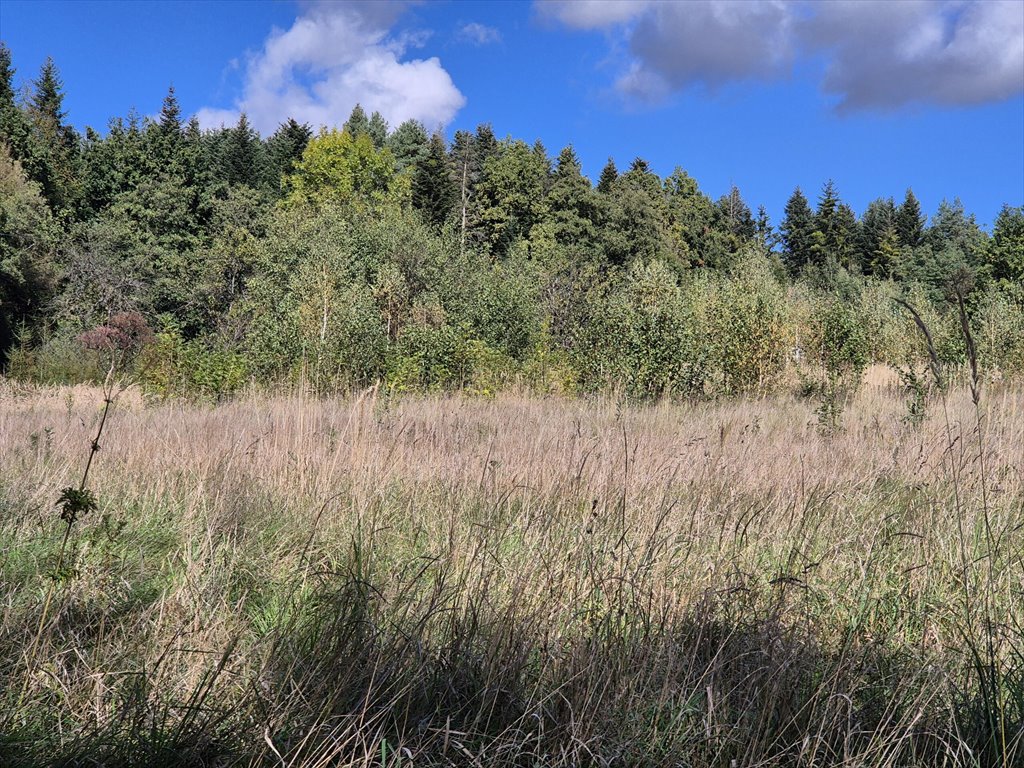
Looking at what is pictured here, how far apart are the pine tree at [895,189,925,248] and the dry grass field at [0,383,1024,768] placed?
76430 mm

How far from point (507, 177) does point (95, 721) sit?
49.1m

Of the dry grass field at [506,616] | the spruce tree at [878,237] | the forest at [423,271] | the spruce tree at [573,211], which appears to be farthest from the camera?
the spruce tree at [878,237]

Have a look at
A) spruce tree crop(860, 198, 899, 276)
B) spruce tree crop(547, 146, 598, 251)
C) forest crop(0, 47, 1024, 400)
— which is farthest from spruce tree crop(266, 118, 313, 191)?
spruce tree crop(860, 198, 899, 276)

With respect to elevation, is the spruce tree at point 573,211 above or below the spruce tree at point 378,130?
below

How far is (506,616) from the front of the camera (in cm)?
223

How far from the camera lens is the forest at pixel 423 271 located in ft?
48.3

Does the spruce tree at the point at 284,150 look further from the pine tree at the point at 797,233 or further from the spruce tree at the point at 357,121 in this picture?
the pine tree at the point at 797,233

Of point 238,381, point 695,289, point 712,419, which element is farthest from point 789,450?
point 695,289

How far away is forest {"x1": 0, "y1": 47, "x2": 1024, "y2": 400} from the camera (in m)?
14.7

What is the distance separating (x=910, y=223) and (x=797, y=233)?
1037 centimetres

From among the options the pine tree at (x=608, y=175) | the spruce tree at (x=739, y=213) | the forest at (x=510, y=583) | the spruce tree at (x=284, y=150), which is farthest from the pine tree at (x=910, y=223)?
the forest at (x=510, y=583)

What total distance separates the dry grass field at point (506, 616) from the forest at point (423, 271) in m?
1.17

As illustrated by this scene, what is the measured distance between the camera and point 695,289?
25.5m

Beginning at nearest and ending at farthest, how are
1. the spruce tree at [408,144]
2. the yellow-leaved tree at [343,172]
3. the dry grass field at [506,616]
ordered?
the dry grass field at [506,616], the yellow-leaved tree at [343,172], the spruce tree at [408,144]
